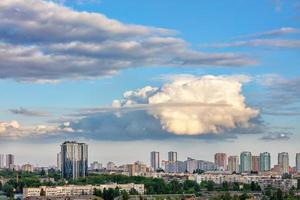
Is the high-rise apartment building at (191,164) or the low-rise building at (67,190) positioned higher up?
the high-rise apartment building at (191,164)

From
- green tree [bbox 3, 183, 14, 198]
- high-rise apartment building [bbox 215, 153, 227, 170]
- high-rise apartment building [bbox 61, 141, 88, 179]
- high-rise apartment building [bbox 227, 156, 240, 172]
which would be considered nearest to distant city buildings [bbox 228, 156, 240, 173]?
high-rise apartment building [bbox 227, 156, 240, 172]

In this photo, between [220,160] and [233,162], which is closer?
[233,162]

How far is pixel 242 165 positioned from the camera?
336 feet

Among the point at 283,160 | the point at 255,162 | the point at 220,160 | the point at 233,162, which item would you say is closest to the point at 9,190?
the point at 233,162

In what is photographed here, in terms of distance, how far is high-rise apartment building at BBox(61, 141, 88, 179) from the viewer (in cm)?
6856

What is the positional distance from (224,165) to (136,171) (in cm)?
2502

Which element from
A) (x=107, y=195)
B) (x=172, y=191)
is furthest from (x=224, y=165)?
(x=107, y=195)

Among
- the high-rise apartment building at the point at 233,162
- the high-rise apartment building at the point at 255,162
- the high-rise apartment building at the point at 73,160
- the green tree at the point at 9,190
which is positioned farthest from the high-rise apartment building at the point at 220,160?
the green tree at the point at 9,190

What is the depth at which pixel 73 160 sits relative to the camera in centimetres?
6862

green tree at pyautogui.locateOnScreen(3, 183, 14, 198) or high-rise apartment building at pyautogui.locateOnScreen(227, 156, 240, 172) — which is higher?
high-rise apartment building at pyautogui.locateOnScreen(227, 156, 240, 172)

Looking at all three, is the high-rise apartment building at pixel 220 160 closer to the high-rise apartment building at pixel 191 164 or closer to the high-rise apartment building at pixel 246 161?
the high-rise apartment building at pixel 191 164

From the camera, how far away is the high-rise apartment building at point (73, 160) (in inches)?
2699

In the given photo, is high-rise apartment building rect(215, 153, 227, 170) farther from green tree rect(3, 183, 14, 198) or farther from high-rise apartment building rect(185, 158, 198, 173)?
green tree rect(3, 183, 14, 198)

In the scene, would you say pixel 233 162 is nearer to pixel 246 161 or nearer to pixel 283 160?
pixel 246 161
